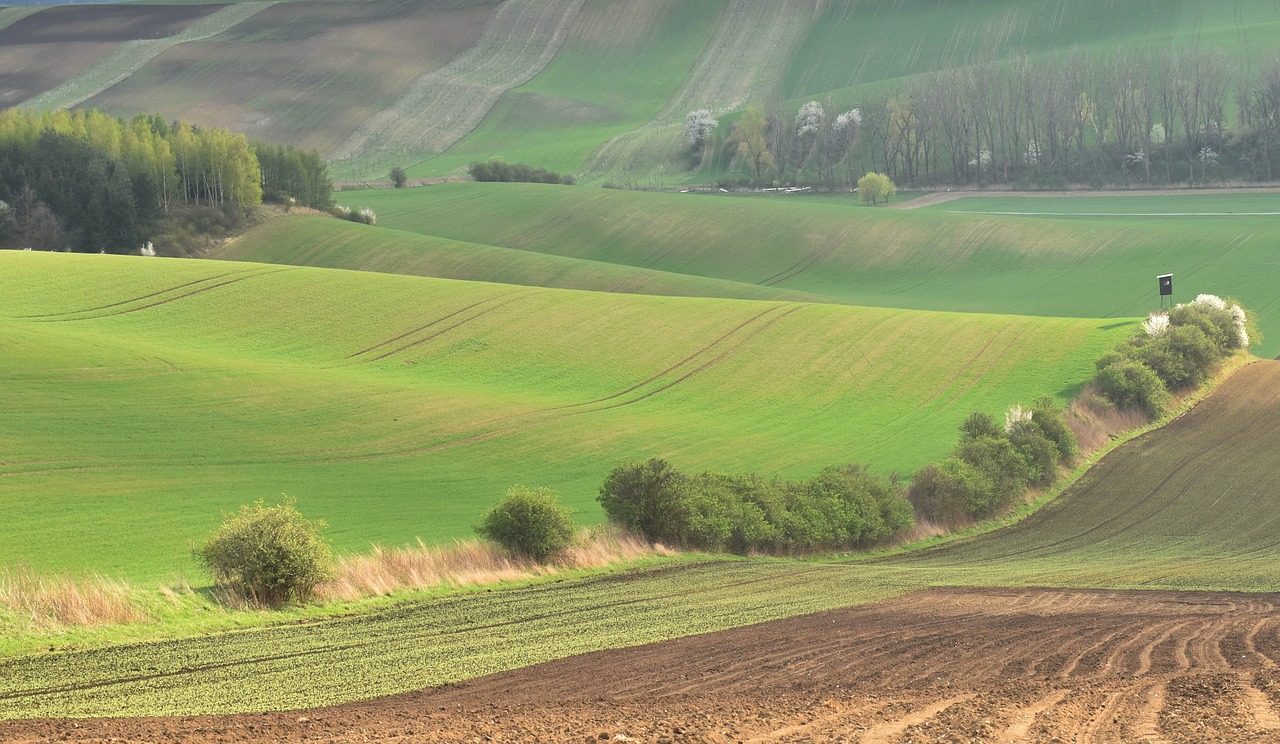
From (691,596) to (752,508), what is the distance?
31.8ft

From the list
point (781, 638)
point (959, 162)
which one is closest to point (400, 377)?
point (781, 638)

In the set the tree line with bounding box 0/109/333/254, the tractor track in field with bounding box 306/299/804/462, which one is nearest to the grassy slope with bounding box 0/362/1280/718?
the tractor track in field with bounding box 306/299/804/462

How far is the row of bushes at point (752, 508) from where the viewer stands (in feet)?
105

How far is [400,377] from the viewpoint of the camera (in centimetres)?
5031

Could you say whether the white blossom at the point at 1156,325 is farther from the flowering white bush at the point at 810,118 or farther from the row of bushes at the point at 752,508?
the flowering white bush at the point at 810,118

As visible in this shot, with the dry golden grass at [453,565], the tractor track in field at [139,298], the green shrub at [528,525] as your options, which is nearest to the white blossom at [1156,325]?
the dry golden grass at [453,565]

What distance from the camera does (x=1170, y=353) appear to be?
178ft

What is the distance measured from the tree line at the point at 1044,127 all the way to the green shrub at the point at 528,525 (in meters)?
125

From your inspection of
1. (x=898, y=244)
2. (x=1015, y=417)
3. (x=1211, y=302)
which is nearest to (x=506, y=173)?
(x=898, y=244)

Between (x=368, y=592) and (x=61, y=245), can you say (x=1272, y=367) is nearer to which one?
(x=368, y=592)

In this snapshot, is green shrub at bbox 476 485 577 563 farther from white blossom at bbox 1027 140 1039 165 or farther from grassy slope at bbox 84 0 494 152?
grassy slope at bbox 84 0 494 152

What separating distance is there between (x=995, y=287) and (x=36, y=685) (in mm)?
88034

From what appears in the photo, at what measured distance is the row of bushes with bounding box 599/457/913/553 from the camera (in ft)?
105

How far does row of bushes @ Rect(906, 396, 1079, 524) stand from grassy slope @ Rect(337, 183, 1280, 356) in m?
40.2
